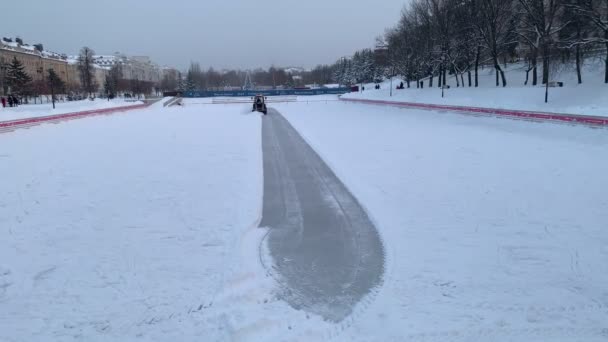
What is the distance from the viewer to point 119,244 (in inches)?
271

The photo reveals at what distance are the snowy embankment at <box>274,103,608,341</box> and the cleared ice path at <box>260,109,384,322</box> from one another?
278mm

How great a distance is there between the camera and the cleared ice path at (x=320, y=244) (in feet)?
16.8

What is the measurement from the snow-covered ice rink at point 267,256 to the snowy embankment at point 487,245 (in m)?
0.03

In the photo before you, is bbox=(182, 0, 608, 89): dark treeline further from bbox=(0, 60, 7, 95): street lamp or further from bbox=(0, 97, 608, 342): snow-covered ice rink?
bbox=(0, 60, 7, 95): street lamp

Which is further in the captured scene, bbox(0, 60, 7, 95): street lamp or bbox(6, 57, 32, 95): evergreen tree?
bbox(0, 60, 7, 95): street lamp

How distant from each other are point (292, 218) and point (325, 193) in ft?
6.95

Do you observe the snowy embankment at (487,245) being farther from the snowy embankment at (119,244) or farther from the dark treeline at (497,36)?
the dark treeline at (497,36)

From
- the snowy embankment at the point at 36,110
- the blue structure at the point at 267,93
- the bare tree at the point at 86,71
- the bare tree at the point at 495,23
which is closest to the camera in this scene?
the snowy embankment at the point at 36,110

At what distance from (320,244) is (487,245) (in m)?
2.46

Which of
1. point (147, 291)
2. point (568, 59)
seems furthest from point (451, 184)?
point (568, 59)

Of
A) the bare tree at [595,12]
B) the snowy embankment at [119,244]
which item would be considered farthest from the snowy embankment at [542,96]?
the snowy embankment at [119,244]

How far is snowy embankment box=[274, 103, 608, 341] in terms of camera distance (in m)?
4.44

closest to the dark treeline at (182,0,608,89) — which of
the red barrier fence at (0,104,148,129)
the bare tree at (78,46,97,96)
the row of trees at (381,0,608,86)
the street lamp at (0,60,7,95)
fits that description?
the row of trees at (381,0,608,86)

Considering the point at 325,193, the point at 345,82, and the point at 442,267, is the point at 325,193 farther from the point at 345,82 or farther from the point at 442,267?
the point at 345,82
